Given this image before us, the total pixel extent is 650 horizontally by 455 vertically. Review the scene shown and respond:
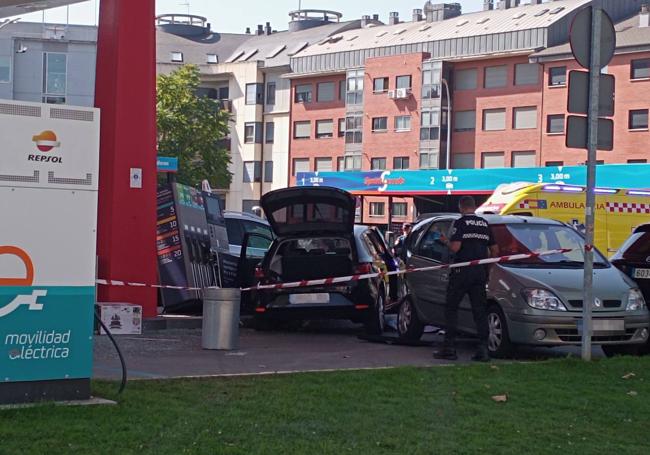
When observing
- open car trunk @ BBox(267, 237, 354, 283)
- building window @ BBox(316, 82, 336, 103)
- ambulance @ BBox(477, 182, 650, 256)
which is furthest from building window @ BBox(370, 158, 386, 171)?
open car trunk @ BBox(267, 237, 354, 283)

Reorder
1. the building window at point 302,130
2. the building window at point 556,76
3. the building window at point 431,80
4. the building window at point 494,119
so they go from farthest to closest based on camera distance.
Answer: the building window at point 302,130
the building window at point 431,80
the building window at point 494,119
the building window at point 556,76

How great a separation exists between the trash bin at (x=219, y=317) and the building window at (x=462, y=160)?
6296cm

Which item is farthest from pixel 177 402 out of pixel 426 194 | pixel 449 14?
pixel 449 14

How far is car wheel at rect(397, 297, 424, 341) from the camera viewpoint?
15414 mm

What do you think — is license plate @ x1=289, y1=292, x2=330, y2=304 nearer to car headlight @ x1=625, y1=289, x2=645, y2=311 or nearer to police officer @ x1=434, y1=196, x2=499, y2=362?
police officer @ x1=434, y1=196, x2=499, y2=362

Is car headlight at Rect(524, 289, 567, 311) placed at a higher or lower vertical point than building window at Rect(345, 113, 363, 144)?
lower

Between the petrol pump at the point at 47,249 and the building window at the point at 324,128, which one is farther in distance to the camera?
the building window at the point at 324,128

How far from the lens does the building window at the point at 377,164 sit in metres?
81.3

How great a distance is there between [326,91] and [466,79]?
44.6ft

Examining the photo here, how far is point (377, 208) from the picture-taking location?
78.4 meters

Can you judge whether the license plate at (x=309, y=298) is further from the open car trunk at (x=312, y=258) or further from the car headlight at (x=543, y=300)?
the car headlight at (x=543, y=300)

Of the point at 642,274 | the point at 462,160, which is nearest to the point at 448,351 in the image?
the point at 642,274

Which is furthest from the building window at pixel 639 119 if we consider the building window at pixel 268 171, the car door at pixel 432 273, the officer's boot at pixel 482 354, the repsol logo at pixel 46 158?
the repsol logo at pixel 46 158

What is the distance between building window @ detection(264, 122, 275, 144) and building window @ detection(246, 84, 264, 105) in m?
2.01
